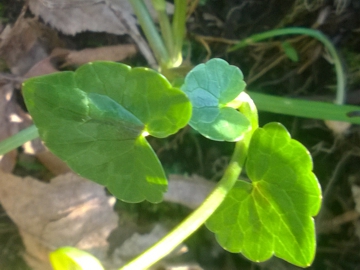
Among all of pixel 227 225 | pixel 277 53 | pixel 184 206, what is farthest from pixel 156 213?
pixel 277 53

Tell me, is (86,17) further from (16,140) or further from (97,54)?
(16,140)

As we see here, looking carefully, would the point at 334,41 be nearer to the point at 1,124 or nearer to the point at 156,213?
the point at 156,213

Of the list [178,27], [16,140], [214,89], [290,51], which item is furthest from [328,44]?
[16,140]

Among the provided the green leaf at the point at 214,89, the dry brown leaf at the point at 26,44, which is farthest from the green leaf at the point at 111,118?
the dry brown leaf at the point at 26,44

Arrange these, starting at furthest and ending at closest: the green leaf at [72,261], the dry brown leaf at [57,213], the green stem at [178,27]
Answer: the dry brown leaf at [57,213]
the green stem at [178,27]
the green leaf at [72,261]

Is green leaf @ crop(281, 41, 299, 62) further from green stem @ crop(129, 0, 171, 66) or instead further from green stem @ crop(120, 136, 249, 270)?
green stem @ crop(120, 136, 249, 270)

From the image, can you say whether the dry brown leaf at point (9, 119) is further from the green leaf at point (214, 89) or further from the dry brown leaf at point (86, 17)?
the green leaf at point (214, 89)
